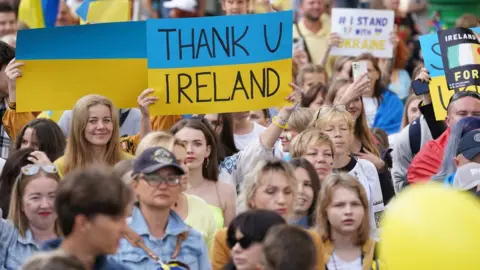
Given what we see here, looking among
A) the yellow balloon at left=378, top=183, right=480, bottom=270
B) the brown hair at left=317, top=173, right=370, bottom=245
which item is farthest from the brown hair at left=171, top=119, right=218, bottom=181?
the yellow balloon at left=378, top=183, right=480, bottom=270

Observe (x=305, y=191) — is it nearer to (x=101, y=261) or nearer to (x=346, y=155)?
(x=346, y=155)

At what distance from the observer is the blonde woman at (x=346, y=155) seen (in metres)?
9.03

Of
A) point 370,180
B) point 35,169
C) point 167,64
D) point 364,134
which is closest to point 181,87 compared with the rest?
point 167,64

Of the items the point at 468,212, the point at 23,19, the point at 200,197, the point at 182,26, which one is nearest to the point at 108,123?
the point at 200,197

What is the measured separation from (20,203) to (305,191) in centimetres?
178

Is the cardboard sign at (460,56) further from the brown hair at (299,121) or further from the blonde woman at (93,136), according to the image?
the blonde woman at (93,136)

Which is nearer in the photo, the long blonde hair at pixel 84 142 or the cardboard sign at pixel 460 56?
the long blonde hair at pixel 84 142

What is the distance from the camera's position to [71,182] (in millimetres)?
5594

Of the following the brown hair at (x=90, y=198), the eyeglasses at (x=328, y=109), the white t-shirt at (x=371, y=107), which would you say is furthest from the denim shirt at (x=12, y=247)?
the white t-shirt at (x=371, y=107)

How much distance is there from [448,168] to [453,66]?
1.99 m

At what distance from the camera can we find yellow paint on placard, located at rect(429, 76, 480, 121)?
10430 mm

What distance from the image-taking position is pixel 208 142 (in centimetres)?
883

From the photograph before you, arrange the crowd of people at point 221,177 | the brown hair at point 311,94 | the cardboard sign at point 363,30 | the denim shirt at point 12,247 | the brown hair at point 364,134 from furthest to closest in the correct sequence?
1. the cardboard sign at point 363,30
2. the brown hair at point 311,94
3. the brown hair at point 364,134
4. the denim shirt at point 12,247
5. the crowd of people at point 221,177

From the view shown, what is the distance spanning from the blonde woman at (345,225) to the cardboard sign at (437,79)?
2.92 meters
